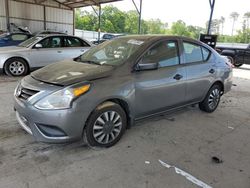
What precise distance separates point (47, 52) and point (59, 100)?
17.2 feet

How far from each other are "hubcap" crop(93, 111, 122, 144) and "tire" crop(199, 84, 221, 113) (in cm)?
218

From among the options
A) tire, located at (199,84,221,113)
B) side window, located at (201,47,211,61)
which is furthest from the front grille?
tire, located at (199,84,221,113)

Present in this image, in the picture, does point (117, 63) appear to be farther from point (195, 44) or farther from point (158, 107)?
point (195, 44)

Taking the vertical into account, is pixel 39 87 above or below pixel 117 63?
below

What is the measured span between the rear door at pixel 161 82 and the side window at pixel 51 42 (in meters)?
4.95

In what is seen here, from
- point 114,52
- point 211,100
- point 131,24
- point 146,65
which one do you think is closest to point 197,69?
point 211,100

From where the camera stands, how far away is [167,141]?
334cm

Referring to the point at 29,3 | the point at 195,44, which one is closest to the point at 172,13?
the point at 29,3

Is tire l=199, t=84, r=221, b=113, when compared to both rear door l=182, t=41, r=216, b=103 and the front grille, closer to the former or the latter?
rear door l=182, t=41, r=216, b=103

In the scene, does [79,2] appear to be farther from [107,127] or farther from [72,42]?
[107,127]

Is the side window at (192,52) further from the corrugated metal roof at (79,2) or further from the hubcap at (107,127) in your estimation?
the corrugated metal roof at (79,2)

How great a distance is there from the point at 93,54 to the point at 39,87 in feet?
4.45

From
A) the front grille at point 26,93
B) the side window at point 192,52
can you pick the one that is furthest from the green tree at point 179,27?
the front grille at point 26,93

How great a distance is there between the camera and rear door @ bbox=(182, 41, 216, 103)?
388 centimetres
